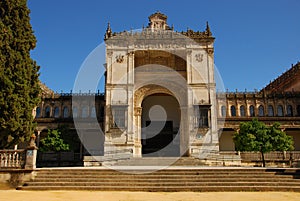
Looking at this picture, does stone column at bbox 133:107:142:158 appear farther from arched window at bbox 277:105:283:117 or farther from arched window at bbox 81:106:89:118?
arched window at bbox 277:105:283:117

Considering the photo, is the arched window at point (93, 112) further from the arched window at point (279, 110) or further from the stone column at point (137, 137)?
the arched window at point (279, 110)

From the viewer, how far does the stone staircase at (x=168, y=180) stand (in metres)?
12.3

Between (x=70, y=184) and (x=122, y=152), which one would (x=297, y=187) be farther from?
(x=122, y=152)

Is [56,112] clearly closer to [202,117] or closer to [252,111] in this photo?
[202,117]

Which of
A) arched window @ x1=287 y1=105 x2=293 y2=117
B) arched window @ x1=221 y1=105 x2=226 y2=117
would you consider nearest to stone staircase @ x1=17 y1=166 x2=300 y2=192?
arched window @ x1=221 y1=105 x2=226 y2=117

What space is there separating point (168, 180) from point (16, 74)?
10035 mm

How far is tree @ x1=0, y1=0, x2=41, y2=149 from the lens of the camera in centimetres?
1505

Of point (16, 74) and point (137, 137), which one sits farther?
point (137, 137)

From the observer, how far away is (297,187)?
39.5 ft

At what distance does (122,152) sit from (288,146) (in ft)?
45.8

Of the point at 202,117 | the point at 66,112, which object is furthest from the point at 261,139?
the point at 66,112

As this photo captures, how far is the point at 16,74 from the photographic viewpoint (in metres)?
15.6

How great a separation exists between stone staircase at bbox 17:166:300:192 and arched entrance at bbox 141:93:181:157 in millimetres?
14552

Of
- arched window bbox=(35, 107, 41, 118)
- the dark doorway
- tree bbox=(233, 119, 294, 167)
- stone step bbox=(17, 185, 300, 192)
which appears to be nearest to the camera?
stone step bbox=(17, 185, 300, 192)
